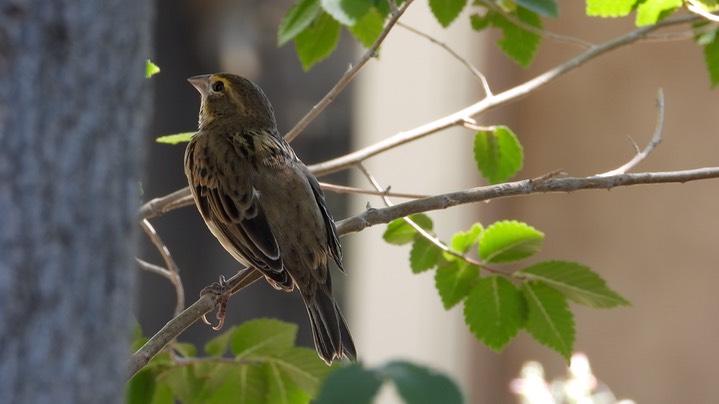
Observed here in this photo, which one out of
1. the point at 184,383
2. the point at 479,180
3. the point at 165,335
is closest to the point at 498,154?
the point at 184,383

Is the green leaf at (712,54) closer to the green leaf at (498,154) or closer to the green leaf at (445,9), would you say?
the green leaf at (498,154)

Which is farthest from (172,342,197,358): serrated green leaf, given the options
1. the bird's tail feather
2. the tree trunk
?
the tree trunk

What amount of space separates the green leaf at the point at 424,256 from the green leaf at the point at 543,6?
0.69m

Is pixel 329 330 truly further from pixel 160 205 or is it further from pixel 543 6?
pixel 543 6

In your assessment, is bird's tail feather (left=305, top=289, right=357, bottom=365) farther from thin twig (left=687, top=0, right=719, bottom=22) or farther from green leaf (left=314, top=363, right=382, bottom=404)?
green leaf (left=314, top=363, right=382, bottom=404)

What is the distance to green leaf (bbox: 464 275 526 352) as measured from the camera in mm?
3012

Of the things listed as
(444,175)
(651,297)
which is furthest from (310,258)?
(444,175)

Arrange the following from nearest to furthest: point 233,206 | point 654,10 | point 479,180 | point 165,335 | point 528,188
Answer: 1. point 165,335
2. point 528,188
3. point 654,10
4. point 233,206
5. point 479,180

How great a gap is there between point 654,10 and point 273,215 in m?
1.30

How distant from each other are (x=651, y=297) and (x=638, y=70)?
141 cm

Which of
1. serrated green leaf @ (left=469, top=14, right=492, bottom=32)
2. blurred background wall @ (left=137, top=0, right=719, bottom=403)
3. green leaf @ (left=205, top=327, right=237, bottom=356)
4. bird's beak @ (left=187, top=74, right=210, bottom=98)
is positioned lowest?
blurred background wall @ (left=137, top=0, right=719, bottom=403)

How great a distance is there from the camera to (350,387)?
1475 millimetres

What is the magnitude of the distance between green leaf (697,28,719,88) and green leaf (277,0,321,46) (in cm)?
114

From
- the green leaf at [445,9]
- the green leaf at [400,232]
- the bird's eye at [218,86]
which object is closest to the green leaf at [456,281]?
the green leaf at [400,232]
